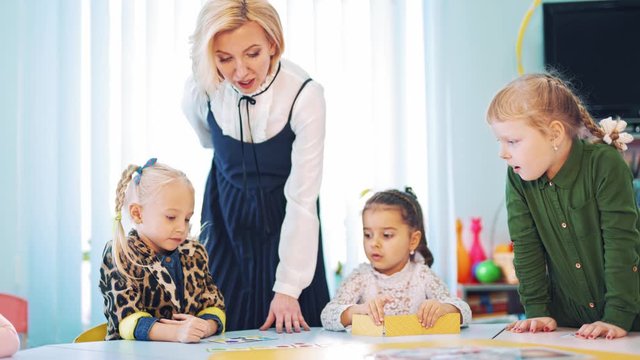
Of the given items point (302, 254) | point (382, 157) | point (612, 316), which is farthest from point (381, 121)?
point (612, 316)

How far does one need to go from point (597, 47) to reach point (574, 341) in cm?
281

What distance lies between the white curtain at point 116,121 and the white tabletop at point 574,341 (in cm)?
242

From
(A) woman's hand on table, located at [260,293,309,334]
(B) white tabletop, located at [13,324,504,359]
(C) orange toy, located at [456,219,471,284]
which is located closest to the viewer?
(B) white tabletop, located at [13,324,504,359]

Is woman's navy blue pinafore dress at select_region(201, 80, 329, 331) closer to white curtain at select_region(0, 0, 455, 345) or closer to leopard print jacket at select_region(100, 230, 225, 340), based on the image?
→ leopard print jacket at select_region(100, 230, 225, 340)

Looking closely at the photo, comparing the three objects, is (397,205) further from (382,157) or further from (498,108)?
(382,157)

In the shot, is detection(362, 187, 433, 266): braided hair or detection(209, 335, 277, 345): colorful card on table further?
detection(362, 187, 433, 266): braided hair

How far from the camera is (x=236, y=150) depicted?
197 centimetres

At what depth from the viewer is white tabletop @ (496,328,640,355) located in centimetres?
135

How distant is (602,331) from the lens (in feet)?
4.96

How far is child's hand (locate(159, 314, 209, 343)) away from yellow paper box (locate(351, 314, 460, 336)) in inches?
11.7

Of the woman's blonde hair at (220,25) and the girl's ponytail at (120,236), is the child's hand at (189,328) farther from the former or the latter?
the woman's blonde hair at (220,25)

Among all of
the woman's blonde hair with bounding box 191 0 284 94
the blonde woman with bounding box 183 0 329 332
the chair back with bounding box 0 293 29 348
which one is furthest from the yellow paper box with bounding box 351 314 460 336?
the chair back with bounding box 0 293 29 348

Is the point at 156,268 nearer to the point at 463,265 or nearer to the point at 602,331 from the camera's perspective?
the point at 602,331

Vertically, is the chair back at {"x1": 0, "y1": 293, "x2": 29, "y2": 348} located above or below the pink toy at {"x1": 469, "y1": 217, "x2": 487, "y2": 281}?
below
